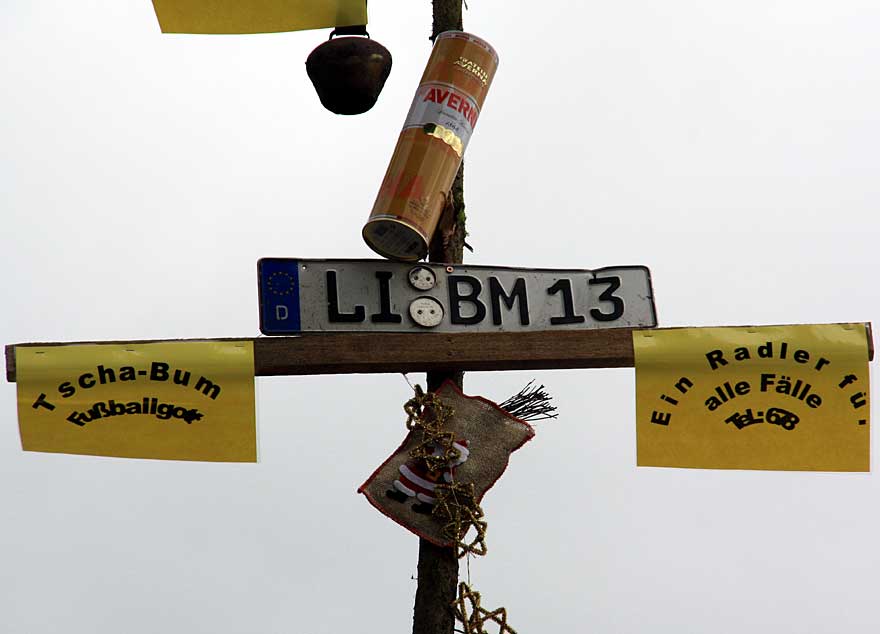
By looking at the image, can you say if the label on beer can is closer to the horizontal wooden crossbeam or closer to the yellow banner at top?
the yellow banner at top

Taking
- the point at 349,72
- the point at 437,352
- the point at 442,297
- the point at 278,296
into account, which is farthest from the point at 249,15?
the point at 437,352

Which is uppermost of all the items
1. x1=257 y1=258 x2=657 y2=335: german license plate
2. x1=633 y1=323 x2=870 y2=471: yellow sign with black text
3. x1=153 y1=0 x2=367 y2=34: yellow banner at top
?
x1=153 y1=0 x2=367 y2=34: yellow banner at top

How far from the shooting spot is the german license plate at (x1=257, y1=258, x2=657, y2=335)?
5.84 metres

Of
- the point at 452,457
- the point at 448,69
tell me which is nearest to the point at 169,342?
the point at 452,457

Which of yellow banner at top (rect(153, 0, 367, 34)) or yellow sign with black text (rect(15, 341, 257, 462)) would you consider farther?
yellow banner at top (rect(153, 0, 367, 34))

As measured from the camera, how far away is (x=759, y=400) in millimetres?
5895

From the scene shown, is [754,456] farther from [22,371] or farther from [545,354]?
[22,371]

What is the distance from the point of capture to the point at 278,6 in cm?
656

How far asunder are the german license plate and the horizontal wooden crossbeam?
6 centimetres

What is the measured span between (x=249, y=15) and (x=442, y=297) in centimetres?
162

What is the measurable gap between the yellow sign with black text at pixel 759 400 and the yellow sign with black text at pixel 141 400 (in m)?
1.56

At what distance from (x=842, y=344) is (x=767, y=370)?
1.01 feet

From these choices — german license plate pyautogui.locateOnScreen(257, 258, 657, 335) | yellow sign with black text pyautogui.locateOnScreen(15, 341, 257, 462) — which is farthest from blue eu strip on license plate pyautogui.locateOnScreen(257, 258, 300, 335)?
yellow sign with black text pyautogui.locateOnScreen(15, 341, 257, 462)

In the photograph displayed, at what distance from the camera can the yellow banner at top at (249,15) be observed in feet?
21.4
